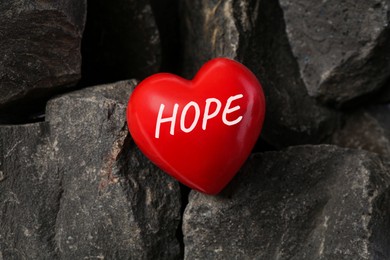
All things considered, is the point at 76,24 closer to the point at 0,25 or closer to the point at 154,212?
the point at 0,25

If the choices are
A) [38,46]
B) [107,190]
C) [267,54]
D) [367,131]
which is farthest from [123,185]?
[367,131]

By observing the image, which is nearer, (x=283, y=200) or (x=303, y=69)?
(x=283, y=200)

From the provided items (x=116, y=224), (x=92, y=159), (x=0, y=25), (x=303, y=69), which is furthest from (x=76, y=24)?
(x=303, y=69)

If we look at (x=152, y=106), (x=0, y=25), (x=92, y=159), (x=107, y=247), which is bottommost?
(x=107, y=247)

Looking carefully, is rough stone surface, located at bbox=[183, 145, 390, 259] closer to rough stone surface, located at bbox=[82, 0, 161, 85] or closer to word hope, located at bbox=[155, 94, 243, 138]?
word hope, located at bbox=[155, 94, 243, 138]

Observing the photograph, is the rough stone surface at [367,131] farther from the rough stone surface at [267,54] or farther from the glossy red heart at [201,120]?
the glossy red heart at [201,120]

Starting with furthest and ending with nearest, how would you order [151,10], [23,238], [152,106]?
[151,10] → [23,238] → [152,106]

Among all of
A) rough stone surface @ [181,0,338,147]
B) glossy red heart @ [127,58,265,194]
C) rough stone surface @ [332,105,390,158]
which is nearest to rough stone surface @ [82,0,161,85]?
rough stone surface @ [181,0,338,147]
